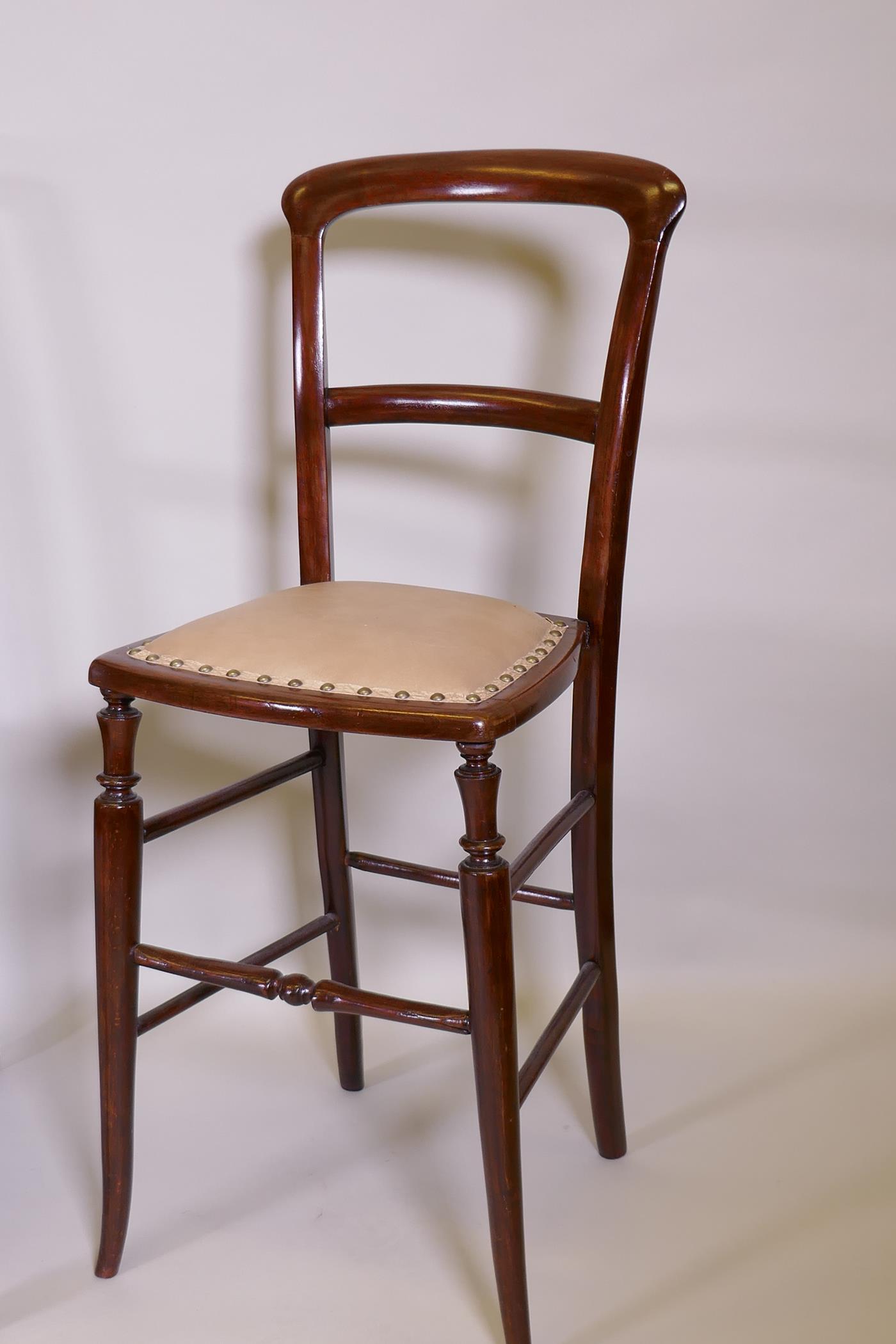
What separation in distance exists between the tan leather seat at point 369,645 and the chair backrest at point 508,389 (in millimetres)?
162

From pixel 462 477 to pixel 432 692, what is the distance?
0.70 metres

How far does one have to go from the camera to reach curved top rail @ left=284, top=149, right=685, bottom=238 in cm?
130

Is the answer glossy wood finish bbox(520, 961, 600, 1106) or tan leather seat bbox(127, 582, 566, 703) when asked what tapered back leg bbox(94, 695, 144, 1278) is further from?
glossy wood finish bbox(520, 961, 600, 1106)

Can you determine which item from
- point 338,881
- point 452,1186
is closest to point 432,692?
point 338,881

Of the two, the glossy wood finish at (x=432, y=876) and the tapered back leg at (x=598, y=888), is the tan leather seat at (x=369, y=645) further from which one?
the glossy wood finish at (x=432, y=876)

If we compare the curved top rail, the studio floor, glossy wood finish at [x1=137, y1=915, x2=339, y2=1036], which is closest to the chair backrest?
the curved top rail

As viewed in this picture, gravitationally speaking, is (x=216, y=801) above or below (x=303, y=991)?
above

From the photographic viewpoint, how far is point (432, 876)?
59.2 inches

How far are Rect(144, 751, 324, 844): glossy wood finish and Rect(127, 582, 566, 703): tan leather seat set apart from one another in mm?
168

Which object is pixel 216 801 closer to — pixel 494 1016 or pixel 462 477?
pixel 494 1016

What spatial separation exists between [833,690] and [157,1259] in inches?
→ 43.5

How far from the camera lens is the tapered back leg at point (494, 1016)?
1107 millimetres

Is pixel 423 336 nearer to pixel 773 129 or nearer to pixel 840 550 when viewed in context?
pixel 773 129

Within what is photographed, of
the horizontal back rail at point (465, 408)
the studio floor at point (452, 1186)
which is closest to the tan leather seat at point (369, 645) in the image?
the horizontal back rail at point (465, 408)
